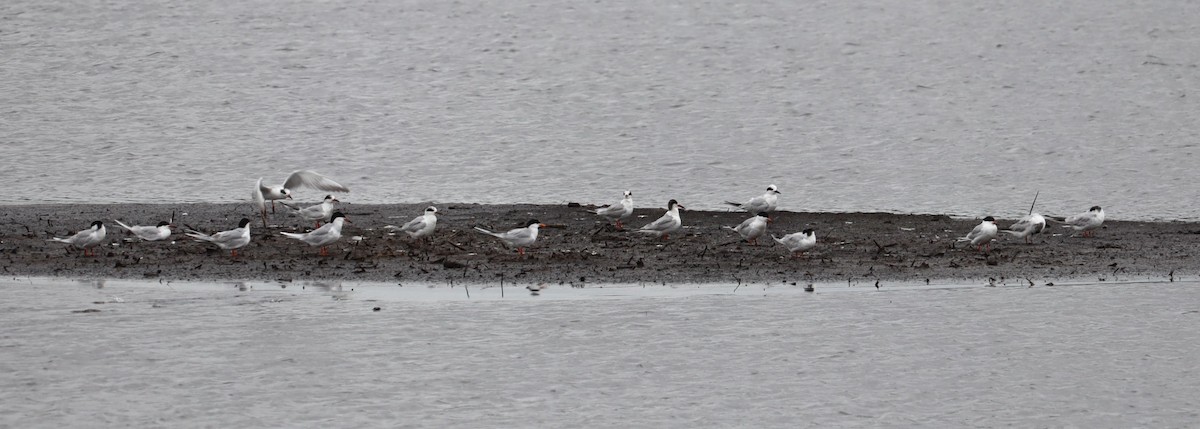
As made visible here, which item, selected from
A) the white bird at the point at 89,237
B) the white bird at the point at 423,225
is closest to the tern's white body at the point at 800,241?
the white bird at the point at 423,225

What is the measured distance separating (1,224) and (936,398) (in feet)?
40.3

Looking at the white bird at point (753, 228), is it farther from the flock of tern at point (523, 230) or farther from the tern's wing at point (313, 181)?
the tern's wing at point (313, 181)

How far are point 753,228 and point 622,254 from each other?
151 cm

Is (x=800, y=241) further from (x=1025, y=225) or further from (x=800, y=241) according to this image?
(x=1025, y=225)

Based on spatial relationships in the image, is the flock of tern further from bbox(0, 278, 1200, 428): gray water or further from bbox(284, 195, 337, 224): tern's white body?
bbox(0, 278, 1200, 428): gray water

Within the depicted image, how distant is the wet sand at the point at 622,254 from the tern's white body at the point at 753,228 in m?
0.14

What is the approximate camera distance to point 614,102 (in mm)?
32875

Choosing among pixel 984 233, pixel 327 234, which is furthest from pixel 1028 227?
pixel 327 234

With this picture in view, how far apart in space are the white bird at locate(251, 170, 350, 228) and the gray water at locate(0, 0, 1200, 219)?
7.63 ft

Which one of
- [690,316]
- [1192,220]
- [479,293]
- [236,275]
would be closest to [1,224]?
[236,275]

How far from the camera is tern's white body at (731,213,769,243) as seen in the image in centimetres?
1667

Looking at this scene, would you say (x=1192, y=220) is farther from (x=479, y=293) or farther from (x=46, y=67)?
(x=46, y=67)

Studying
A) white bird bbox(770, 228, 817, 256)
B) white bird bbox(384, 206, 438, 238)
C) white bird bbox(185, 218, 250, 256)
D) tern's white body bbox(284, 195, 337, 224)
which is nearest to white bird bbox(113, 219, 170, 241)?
white bird bbox(185, 218, 250, 256)

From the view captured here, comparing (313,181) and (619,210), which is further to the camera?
(313,181)
